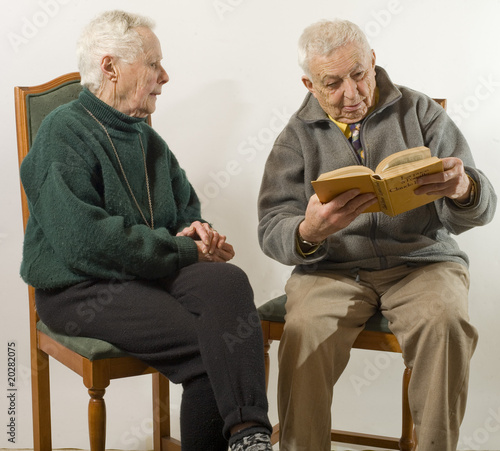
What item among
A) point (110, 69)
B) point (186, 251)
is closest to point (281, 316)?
point (186, 251)

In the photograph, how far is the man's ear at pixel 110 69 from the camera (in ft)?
5.81

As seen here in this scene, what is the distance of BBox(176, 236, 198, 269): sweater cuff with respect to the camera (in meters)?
1.68

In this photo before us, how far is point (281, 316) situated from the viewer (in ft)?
6.21

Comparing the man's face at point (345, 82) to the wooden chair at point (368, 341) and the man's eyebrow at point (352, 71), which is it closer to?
the man's eyebrow at point (352, 71)

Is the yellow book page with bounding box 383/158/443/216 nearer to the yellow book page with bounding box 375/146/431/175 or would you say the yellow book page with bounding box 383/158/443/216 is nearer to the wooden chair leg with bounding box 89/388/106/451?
the yellow book page with bounding box 375/146/431/175

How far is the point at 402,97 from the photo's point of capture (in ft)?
6.36

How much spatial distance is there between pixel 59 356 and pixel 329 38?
1113mm

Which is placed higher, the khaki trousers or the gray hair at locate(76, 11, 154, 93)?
the gray hair at locate(76, 11, 154, 93)

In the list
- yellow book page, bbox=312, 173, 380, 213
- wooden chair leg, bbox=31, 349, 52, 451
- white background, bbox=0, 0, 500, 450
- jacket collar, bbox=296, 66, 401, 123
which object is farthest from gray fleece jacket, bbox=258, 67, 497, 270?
wooden chair leg, bbox=31, 349, 52, 451

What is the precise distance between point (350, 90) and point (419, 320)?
635 millimetres

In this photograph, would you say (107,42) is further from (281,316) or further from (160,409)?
(160,409)

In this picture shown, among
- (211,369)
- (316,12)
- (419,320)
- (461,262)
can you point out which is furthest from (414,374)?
(316,12)

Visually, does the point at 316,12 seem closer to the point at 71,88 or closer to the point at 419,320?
the point at 71,88

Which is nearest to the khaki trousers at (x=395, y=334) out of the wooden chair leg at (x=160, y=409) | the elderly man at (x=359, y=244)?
the elderly man at (x=359, y=244)
